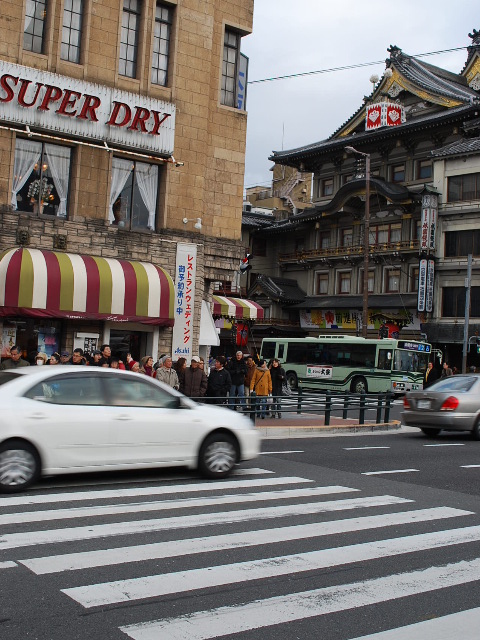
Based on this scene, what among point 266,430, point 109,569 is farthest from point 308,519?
point 266,430

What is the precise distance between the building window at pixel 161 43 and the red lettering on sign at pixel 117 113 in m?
1.73

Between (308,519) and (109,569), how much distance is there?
284 centimetres

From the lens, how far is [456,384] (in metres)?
17.9

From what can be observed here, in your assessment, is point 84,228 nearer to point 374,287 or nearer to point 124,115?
point 124,115

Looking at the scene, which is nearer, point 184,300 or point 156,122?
point 156,122

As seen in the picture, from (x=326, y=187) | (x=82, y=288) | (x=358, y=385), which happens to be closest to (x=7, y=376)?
(x=82, y=288)

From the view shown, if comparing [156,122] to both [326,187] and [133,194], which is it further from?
[326,187]

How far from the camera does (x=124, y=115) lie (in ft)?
73.9

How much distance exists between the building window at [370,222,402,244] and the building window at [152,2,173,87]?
2893 centimetres

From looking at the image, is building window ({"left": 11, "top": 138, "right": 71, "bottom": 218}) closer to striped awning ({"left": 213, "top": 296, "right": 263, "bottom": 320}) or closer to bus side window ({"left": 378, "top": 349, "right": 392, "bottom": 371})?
striped awning ({"left": 213, "top": 296, "right": 263, "bottom": 320})

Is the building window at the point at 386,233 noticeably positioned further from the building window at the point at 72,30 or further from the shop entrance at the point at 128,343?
the building window at the point at 72,30

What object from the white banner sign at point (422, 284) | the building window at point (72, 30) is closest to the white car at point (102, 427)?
the building window at point (72, 30)

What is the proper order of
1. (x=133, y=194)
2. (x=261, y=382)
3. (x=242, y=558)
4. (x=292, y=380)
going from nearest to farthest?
1. (x=242, y=558)
2. (x=261, y=382)
3. (x=133, y=194)
4. (x=292, y=380)

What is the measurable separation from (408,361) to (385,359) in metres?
1.05
